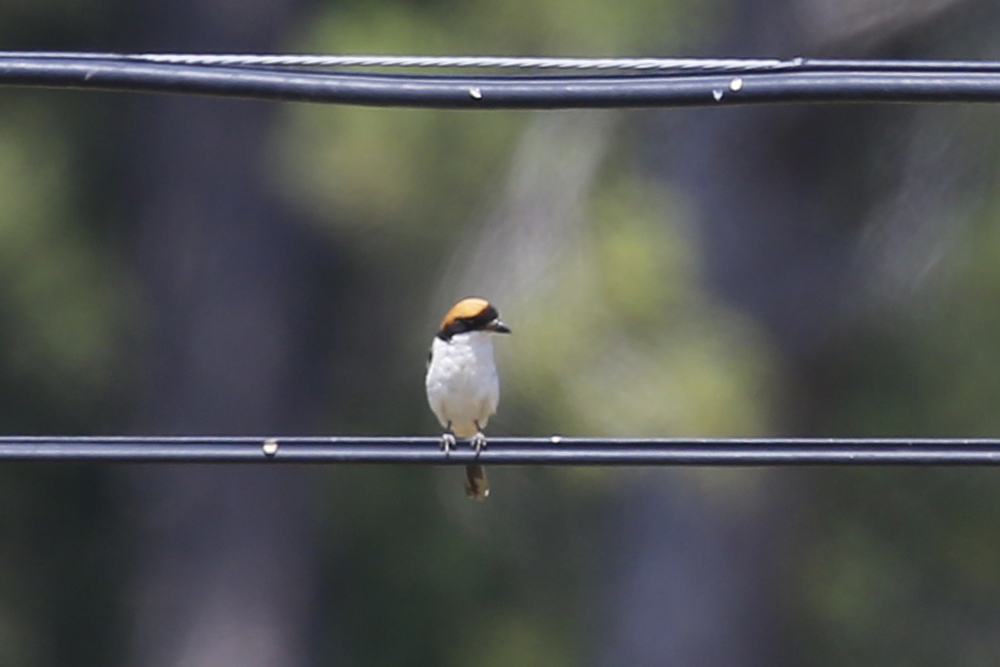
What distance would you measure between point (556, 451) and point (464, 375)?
11.5 ft

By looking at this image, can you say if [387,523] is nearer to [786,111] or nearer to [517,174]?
[517,174]

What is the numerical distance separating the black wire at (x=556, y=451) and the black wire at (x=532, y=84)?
0.84 meters

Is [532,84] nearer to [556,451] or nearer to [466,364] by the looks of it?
[556,451]

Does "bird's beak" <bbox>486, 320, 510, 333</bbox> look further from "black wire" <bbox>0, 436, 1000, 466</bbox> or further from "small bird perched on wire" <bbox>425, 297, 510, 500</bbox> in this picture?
"black wire" <bbox>0, 436, 1000, 466</bbox>

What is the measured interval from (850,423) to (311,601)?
7.00 metres

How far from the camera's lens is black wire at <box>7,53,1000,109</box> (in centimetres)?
470

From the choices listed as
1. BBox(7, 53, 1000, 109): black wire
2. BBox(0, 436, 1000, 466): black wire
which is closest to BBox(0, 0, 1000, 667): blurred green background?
BBox(0, 436, 1000, 466): black wire

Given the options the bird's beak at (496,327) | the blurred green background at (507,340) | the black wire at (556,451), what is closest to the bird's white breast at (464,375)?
the bird's beak at (496,327)

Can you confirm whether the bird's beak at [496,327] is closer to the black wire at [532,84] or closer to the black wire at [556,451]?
the black wire at [556,451]

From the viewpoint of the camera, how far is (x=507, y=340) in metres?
10.9

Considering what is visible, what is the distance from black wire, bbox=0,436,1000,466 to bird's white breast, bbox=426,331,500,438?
11.2ft

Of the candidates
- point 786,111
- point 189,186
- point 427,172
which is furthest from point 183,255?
point 786,111

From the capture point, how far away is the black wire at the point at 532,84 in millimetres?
4699

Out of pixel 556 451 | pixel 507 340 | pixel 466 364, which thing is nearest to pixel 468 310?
pixel 466 364
